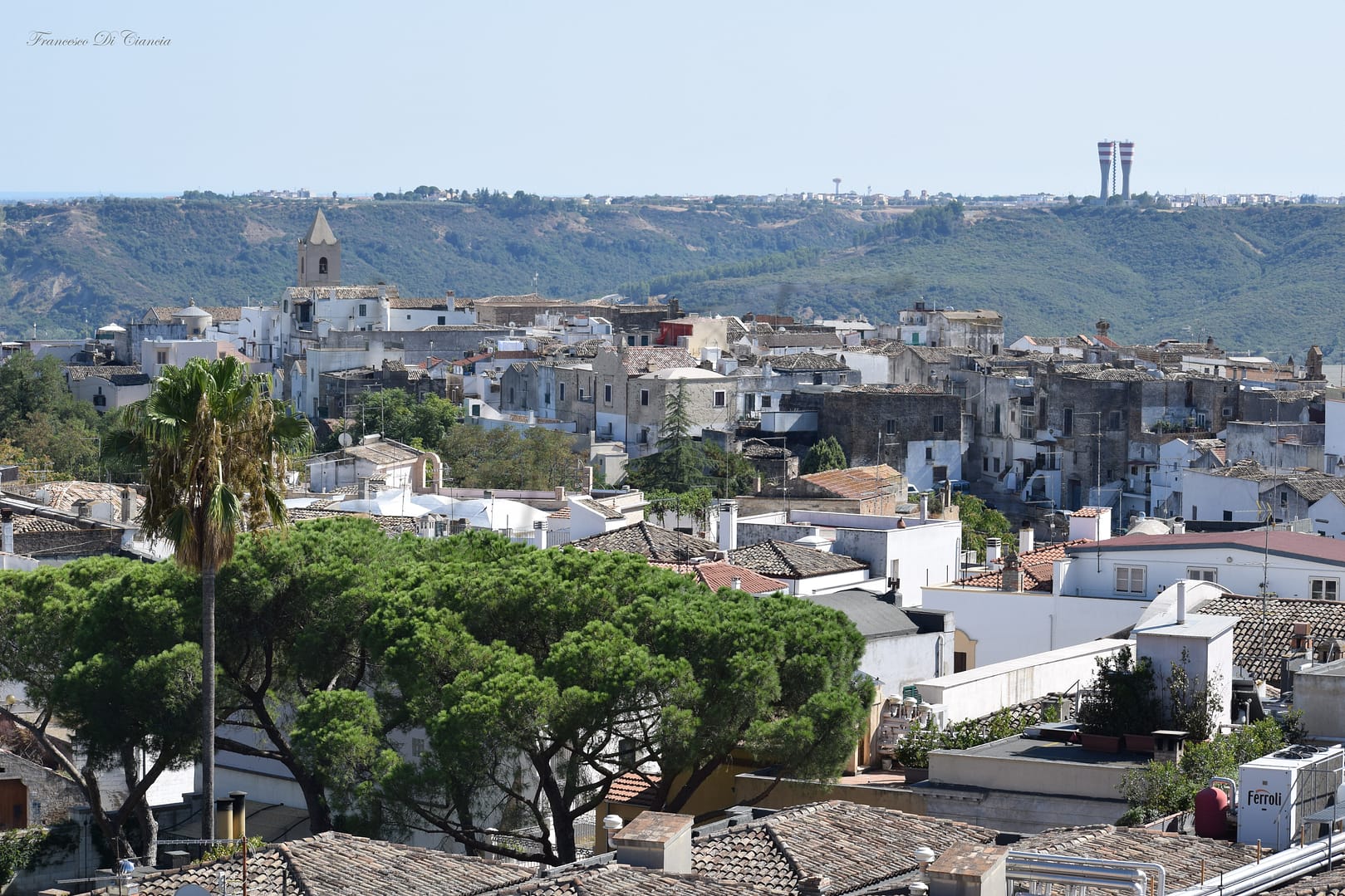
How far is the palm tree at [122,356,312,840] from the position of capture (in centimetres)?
2320

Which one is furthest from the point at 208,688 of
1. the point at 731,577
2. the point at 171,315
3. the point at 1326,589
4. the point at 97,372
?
the point at 171,315

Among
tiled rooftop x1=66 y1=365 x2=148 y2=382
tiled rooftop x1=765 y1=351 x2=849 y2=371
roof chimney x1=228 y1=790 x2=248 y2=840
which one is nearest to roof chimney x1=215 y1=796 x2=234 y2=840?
roof chimney x1=228 y1=790 x2=248 y2=840

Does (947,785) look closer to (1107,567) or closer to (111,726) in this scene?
(111,726)

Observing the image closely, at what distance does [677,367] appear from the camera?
261ft

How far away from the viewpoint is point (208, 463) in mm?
23266

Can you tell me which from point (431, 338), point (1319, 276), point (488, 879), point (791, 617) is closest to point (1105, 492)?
point (431, 338)

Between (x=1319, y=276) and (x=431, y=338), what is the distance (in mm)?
106044

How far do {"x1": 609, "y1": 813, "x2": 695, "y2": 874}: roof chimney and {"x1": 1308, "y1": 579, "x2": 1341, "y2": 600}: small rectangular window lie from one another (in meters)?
18.4

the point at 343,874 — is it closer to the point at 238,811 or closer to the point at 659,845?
the point at 659,845

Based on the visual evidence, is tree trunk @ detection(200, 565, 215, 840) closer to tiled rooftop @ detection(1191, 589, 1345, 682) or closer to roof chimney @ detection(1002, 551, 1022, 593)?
tiled rooftop @ detection(1191, 589, 1345, 682)

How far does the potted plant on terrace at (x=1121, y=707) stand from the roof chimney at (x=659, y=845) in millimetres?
5118

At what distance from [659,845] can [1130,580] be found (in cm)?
1823

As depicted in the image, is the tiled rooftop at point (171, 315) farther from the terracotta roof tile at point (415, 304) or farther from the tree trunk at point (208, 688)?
the tree trunk at point (208, 688)

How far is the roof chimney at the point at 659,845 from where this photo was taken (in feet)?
53.7
